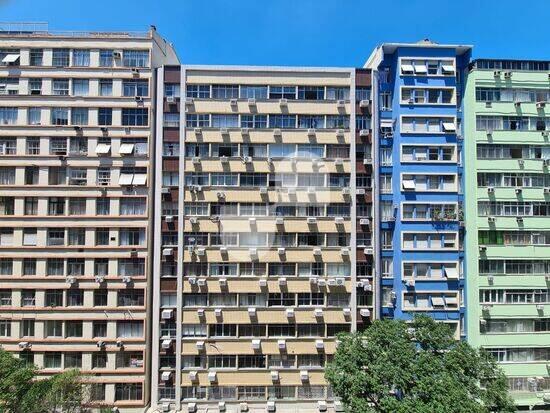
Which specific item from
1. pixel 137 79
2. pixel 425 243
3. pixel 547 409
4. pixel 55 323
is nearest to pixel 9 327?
pixel 55 323

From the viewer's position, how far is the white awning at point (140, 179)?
1228 cm

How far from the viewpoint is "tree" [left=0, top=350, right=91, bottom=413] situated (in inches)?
389

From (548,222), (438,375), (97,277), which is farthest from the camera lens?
(548,222)

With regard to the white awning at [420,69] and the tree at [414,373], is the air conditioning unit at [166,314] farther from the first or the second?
the white awning at [420,69]

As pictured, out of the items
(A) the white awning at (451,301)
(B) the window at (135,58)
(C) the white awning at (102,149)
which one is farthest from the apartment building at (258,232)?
(A) the white awning at (451,301)

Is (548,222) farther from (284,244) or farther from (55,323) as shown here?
(55,323)

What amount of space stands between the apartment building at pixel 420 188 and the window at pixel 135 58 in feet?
24.6

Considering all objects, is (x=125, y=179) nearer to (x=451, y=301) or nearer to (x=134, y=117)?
(x=134, y=117)

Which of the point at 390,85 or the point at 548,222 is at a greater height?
the point at 390,85

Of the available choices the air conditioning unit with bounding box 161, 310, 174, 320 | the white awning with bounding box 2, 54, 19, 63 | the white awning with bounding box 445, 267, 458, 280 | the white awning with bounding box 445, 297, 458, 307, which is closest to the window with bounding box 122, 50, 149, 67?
the white awning with bounding box 2, 54, 19, 63

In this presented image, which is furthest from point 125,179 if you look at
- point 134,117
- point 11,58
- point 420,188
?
point 420,188

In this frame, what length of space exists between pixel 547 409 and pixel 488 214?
6619 millimetres

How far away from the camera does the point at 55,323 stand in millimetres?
12227

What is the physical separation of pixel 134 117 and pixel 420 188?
31.4ft
